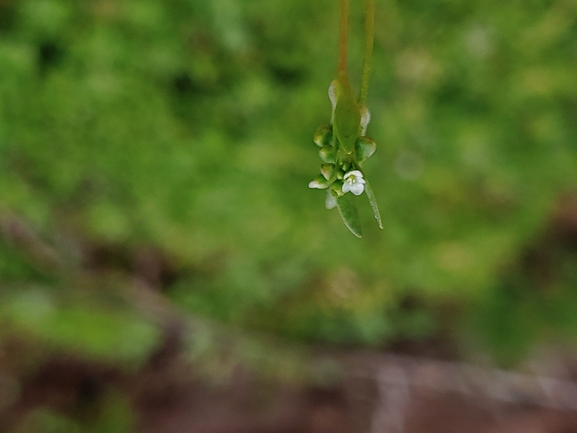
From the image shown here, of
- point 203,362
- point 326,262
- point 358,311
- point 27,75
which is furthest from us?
point 203,362

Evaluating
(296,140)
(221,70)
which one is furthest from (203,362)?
(221,70)

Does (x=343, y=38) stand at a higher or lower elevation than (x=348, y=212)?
higher

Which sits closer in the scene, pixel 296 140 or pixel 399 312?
pixel 296 140

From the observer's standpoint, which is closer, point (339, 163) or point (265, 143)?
point (339, 163)

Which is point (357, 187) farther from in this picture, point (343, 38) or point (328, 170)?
point (343, 38)

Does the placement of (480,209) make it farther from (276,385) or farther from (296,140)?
(276,385)

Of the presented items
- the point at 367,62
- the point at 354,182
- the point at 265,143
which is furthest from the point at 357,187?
the point at 265,143

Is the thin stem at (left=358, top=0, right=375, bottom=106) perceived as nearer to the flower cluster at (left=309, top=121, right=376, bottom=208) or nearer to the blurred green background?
the flower cluster at (left=309, top=121, right=376, bottom=208)
